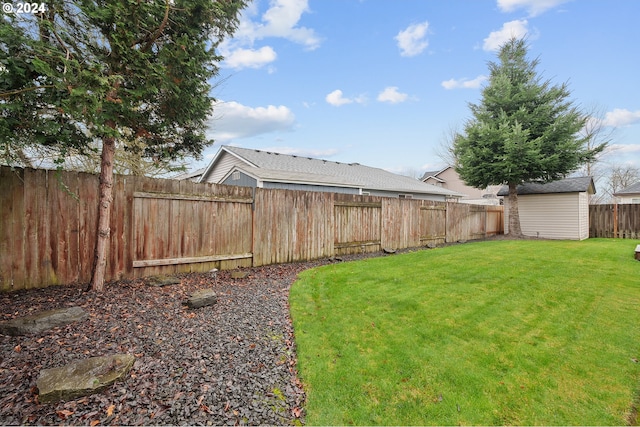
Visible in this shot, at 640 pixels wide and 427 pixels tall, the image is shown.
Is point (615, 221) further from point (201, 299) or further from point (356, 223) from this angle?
point (201, 299)

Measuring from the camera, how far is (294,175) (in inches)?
483

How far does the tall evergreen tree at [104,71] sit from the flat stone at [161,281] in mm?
686

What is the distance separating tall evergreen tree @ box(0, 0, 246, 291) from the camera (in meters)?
2.99

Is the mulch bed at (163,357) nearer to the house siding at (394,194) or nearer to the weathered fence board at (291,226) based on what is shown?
the weathered fence board at (291,226)

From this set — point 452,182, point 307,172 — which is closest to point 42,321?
point 307,172

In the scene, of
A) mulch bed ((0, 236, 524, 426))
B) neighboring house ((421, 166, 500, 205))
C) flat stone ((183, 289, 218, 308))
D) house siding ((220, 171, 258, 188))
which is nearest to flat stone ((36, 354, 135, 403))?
mulch bed ((0, 236, 524, 426))

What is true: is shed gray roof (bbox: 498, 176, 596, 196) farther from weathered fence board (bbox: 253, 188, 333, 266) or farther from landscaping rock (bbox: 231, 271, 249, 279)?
landscaping rock (bbox: 231, 271, 249, 279)

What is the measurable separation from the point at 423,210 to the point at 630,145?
1015 inches

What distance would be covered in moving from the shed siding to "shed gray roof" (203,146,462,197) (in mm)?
4368

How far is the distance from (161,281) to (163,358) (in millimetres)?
2410

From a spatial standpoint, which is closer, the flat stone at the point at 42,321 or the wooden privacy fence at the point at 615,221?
the flat stone at the point at 42,321

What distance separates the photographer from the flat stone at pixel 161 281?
4598 millimetres

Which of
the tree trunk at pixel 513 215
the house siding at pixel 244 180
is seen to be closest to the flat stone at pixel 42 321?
the house siding at pixel 244 180

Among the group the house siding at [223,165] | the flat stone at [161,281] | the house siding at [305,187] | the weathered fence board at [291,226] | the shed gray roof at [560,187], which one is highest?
the house siding at [223,165]
